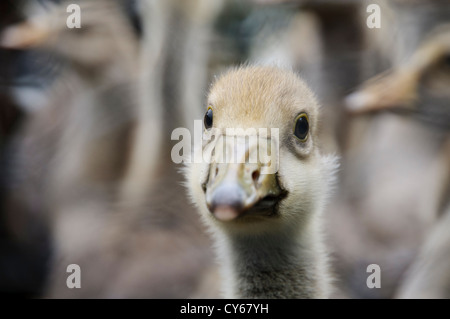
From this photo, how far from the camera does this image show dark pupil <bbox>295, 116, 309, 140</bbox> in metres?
0.88

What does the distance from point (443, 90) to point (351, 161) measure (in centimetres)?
26

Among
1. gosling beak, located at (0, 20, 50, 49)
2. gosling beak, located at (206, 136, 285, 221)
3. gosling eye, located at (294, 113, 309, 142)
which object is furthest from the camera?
gosling beak, located at (0, 20, 50, 49)

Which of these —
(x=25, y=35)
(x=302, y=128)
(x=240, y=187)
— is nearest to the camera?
(x=240, y=187)

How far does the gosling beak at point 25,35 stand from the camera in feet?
4.61

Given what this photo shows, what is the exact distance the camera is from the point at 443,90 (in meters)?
1.38

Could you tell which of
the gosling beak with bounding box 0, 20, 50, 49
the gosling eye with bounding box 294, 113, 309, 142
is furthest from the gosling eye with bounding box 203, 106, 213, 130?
the gosling beak with bounding box 0, 20, 50, 49

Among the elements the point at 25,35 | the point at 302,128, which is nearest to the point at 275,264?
the point at 302,128

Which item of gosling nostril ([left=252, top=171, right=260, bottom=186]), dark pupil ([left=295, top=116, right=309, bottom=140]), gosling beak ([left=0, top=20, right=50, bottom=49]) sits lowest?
gosling nostril ([left=252, top=171, right=260, bottom=186])

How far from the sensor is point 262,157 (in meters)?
0.77

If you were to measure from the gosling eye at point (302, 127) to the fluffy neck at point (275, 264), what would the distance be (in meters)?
0.15

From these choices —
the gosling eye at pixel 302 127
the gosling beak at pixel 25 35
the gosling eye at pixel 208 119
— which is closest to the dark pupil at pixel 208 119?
the gosling eye at pixel 208 119

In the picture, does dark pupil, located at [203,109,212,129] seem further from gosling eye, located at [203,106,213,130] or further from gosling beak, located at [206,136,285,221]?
gosling beak, located at [206,136,285,221]

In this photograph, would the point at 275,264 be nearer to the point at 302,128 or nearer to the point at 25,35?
the point at 302,128

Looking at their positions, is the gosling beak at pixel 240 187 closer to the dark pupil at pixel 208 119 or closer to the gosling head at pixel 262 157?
the gosling head at pixel 262 157
